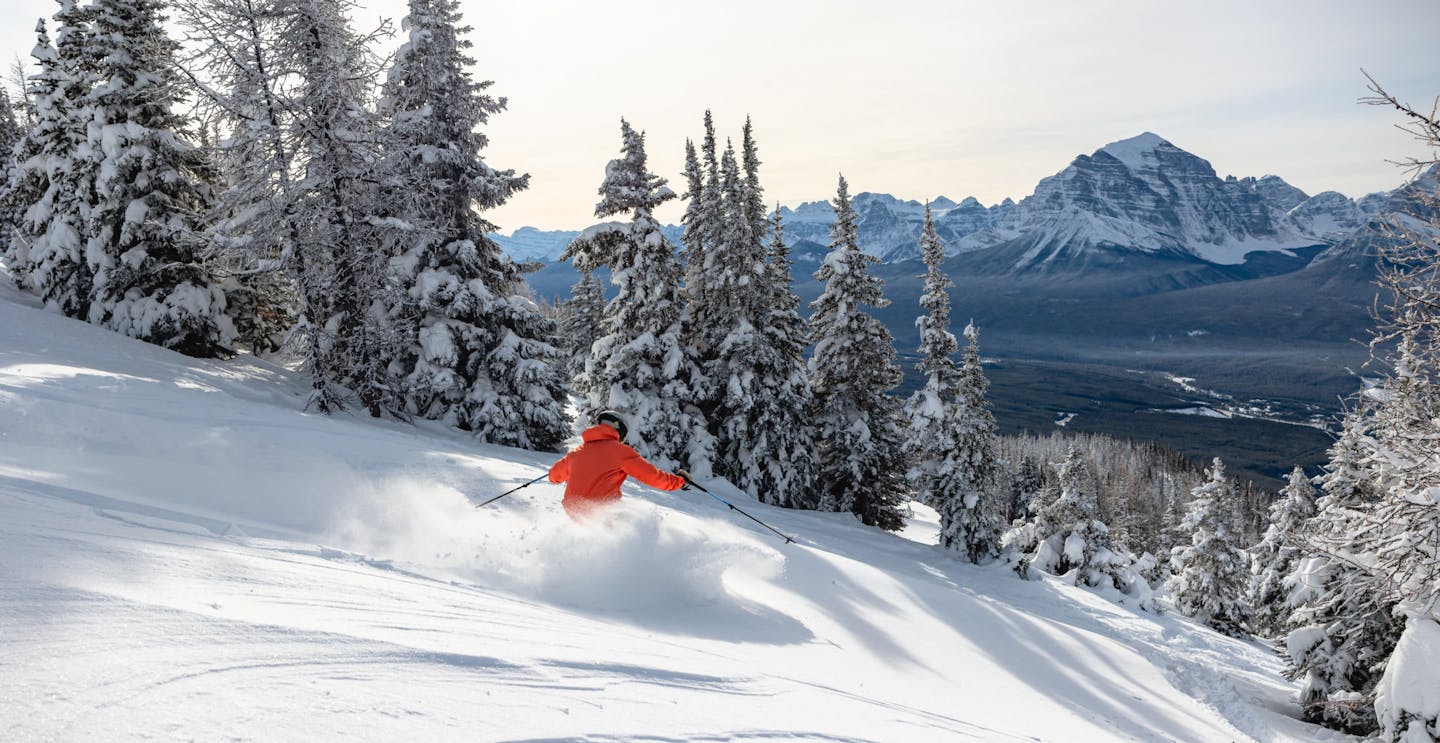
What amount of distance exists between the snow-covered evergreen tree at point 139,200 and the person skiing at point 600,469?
1675 cm

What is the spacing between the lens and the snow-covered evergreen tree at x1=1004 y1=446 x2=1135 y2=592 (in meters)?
30.5

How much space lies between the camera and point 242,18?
1516 cm

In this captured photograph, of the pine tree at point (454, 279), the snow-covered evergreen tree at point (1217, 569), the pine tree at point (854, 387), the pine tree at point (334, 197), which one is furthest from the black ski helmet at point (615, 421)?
the snow-covered evergreen tree at point (1217, 569)

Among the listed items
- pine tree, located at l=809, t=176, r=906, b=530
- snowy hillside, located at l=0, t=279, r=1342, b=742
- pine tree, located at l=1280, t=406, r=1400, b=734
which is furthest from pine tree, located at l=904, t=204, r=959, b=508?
pine tree, located at l=1280, t=406, r=1400, b=734

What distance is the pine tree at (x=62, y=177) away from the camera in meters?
19.7

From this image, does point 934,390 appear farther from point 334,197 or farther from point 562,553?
point 562,553

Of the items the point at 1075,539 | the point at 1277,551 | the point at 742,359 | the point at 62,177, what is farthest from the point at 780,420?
the point at 62,177

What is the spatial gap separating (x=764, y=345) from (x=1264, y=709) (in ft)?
53.9

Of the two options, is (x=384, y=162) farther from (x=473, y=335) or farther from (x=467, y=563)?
(x=467, y=563)

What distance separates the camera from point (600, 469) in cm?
810

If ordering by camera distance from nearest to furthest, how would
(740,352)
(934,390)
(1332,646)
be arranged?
(1332,646)
(740,352)
(934,390)

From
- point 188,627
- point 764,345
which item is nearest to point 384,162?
point 764,345

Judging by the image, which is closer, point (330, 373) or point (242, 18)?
point (242, 18)

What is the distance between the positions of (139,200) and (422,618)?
2078cm
